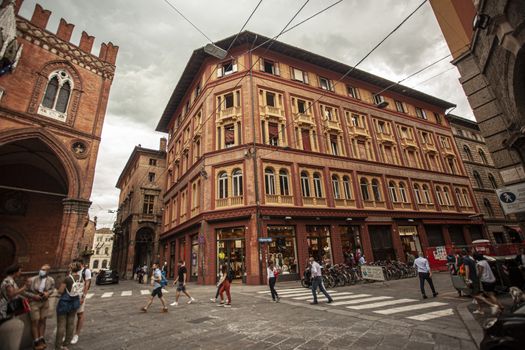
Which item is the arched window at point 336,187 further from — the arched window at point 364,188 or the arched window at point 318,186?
the arched window at point 364,188

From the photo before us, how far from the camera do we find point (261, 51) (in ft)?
70.4

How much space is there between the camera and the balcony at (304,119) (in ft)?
67.7

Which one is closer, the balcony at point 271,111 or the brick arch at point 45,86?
the brick arch at point 45,86

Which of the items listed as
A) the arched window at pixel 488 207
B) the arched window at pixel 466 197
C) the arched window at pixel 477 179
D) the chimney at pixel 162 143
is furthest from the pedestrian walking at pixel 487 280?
the chimney at pixel 162 143

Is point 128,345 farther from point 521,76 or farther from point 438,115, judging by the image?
point 438,115

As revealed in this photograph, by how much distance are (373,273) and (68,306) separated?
1318cm

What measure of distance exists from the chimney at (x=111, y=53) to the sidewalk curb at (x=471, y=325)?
2557cm

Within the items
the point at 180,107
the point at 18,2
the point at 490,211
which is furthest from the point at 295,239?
the point at 490,211

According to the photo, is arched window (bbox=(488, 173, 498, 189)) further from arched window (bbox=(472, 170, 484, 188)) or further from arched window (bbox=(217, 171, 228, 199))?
arched window (bbox=(217, 171, 228, 199))

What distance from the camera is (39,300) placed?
16.7 ft

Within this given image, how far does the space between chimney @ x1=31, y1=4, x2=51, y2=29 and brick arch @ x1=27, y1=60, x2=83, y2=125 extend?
8.21ft

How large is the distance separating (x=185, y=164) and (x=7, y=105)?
43.1 ft

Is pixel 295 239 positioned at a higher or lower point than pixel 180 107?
lower

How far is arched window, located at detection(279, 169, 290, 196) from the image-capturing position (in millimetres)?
18172
